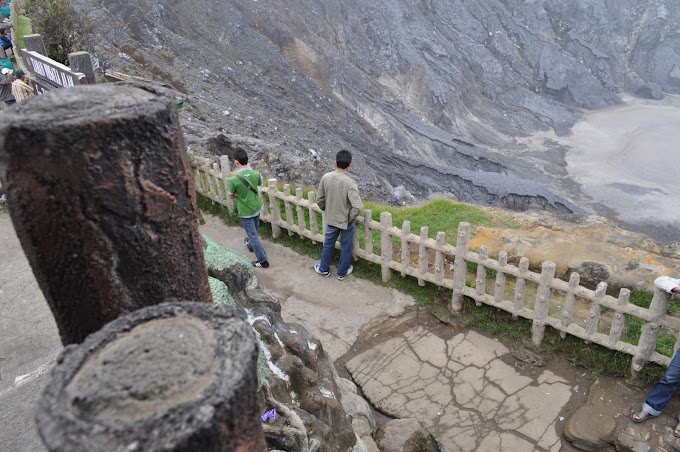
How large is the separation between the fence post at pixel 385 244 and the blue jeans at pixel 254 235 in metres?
1.68

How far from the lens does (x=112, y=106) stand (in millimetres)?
1618

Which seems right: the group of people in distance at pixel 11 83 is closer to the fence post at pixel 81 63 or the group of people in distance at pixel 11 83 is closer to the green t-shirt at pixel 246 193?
the fence post at pixel 81 63

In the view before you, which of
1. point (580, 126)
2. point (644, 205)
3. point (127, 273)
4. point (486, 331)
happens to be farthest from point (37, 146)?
Result: point (580, 126)

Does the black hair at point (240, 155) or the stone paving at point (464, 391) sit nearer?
the stone paving at point (464, 391)

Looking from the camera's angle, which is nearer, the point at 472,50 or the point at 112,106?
the point at 112,106

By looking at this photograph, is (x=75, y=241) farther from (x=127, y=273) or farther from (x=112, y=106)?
(x=112, y=106)

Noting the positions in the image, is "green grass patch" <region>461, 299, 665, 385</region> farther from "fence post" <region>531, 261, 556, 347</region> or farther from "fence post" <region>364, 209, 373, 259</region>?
"fence post" <region>364, 209, 373, 259</region>

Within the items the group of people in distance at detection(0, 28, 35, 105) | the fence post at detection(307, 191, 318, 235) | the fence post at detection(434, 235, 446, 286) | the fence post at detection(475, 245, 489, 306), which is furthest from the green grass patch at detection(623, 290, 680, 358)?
the group of people in distance at detection(0, 28, 35, 105)

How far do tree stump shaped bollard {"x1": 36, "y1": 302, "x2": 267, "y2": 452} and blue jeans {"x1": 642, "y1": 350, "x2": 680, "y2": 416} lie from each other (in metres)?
4.42

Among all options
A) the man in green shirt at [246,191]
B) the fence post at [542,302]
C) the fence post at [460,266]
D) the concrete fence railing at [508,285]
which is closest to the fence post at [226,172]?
the concrete fence railing at [508,285]

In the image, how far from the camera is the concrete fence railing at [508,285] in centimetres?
509

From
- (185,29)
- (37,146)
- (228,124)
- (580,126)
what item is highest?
(37,146)

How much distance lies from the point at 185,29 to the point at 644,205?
887 inches

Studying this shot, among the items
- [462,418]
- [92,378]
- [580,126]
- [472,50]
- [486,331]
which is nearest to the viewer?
[92,378]
